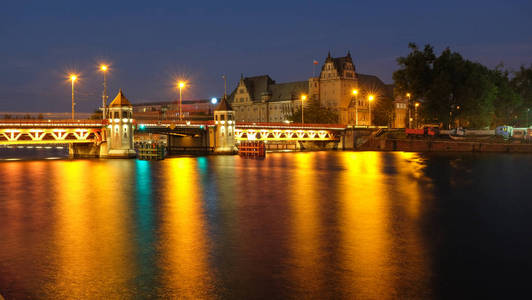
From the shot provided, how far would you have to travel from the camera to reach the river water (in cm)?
1191

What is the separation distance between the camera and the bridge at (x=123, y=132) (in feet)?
221

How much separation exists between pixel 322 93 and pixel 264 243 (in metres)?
151

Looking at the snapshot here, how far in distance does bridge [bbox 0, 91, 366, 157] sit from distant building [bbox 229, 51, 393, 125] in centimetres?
6043

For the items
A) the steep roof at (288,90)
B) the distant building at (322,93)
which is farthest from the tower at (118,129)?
the steep roof at (288,90)

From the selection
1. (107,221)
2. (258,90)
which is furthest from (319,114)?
(107,221)

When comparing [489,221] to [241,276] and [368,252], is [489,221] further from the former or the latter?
[241,276]

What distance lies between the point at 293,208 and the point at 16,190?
21183 mm

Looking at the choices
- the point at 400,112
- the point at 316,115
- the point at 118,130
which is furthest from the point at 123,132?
the point at 400,112

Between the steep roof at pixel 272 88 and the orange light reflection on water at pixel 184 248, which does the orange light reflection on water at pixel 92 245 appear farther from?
the steep roof at pixel 272 88

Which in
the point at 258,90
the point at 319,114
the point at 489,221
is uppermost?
the point at 258,90

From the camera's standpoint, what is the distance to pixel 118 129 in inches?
2827

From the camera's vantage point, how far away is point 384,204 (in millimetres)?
26062

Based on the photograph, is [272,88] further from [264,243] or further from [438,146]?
[264,243]

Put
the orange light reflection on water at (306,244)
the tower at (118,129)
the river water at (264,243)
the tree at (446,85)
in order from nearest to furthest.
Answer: the river water at (264,243), the orange light reflection on water at (306,244), the tower at (118,129), the tree at (446,85)
